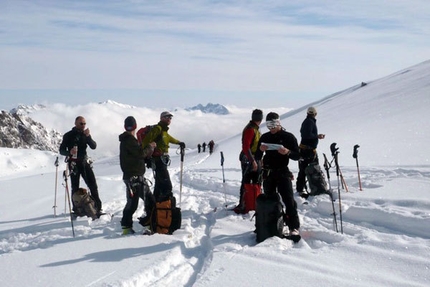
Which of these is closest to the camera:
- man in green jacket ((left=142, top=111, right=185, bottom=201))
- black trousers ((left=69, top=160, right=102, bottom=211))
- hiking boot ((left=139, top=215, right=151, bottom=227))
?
hiking boot ((left=139, top=215, right=151, bottom=227))

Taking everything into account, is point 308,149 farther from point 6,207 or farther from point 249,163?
point 6,207

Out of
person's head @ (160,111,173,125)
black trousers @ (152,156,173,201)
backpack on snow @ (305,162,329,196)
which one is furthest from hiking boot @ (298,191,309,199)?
person's head @ (160,111,173,125)

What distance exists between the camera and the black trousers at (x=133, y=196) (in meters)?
8.21

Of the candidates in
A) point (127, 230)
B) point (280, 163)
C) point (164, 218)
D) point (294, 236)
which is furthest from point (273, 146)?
point (127, 230)

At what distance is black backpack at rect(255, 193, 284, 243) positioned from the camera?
7355 mm

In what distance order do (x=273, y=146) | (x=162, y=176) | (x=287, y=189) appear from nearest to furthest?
(x=273, y=146) < (x=287, y=189) < (x=162, y=176)

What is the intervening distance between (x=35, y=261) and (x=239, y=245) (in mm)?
3271

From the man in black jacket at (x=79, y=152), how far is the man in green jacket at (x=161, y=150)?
1.63 metres

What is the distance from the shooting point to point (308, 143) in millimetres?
10906

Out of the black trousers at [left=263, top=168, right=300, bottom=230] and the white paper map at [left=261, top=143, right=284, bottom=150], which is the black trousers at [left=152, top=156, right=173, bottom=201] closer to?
the black trousers at [left=263, top=168, right=300, bottom=230]

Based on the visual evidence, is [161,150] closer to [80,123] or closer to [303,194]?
[80,123]

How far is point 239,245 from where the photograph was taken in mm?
7121

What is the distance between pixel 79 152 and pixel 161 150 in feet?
7.13

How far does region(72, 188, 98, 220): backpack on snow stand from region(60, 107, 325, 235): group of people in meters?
0.23
